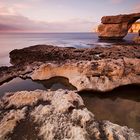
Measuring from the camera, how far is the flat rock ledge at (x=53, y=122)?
423 centimetres

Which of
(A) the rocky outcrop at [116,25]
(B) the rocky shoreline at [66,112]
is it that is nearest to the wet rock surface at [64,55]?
(B) the rocky shoreline at [66,112]

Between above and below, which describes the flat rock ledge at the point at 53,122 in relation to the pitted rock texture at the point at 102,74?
above

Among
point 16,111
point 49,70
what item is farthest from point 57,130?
point 49,70

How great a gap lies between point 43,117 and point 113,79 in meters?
4.51

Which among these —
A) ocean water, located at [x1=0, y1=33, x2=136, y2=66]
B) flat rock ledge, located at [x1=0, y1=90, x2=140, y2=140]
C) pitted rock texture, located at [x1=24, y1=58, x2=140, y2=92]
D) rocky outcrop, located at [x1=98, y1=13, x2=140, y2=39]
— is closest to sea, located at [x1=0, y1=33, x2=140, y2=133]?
pitted rock texture, located at [x1=24, y1=58, x2=140, y2=92]

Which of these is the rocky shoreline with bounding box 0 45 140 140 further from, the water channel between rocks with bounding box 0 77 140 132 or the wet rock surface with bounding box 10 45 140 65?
the wet rock surface with bounding box 10 45 140 65

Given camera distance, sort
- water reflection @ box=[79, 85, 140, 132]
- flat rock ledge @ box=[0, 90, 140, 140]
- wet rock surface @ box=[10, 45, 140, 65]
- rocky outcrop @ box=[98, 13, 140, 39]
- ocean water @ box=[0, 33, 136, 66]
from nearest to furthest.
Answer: flat rock ledge @ box=[0, 90, 140, 140] < water reflection @ box=[79, 85, 140, 132] < wet rock surface @ box=[10, 45, 140, 65] < ocean water @ box=[0, 33, 136, 66] < rocky outcrop @ box=[98, 13, 140, 39]

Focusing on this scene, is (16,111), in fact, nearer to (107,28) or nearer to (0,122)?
(0,122)

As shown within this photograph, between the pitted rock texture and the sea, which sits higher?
the pitted rock texture

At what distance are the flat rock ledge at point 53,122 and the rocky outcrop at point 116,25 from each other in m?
31.7

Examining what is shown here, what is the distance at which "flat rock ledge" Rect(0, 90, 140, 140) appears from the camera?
4234 millimetres

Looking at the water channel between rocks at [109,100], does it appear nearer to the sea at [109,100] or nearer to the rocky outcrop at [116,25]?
the sea at [109,100]

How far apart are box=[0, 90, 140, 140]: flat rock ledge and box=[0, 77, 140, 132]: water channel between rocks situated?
51.9 inches

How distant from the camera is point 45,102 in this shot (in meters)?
5.65
